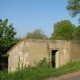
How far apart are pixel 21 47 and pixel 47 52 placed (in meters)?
2.38

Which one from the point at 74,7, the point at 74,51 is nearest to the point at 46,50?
the point at 74,51

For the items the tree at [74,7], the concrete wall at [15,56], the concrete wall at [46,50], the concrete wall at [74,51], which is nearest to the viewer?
the concrete wall at [46,50]

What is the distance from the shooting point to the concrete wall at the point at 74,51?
17.5m

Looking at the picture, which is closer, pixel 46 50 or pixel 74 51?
pixel 46 50

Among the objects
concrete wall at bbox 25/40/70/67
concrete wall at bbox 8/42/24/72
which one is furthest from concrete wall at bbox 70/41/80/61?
concrete wall at bbox 8/42/24/72

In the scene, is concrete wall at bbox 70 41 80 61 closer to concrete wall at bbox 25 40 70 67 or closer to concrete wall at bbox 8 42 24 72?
concrete wall at bbox 25 40 70 67

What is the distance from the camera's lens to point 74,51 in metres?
Result: 17.8

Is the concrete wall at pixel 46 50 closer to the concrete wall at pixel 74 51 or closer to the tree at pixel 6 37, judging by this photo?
the concrete wall at pixel 74 51

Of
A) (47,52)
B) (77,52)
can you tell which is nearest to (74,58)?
(77,52)

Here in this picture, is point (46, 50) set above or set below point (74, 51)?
above

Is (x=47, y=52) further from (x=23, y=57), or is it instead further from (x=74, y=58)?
(x=74, y=58)

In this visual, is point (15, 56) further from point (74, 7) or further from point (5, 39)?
point (74, 7)

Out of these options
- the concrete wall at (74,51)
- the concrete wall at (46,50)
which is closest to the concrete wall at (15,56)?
the concrete wall at (46,50)

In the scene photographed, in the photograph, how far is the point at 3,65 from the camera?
63.3 feet
